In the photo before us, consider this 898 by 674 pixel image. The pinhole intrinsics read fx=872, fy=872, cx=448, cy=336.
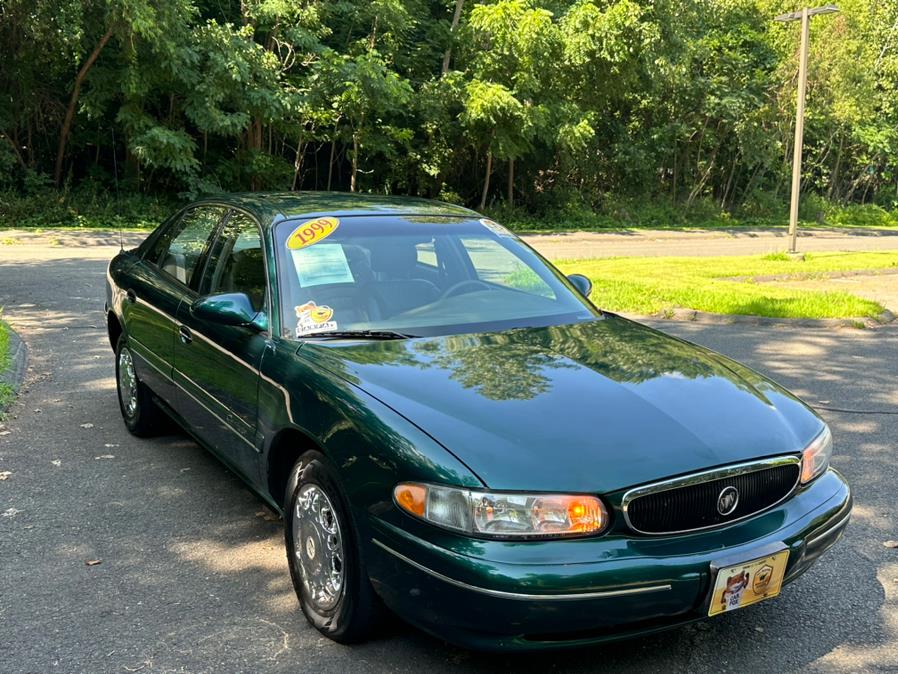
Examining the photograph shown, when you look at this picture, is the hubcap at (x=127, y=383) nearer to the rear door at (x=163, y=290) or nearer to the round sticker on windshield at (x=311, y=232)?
the rear door at (x=163, y=290)

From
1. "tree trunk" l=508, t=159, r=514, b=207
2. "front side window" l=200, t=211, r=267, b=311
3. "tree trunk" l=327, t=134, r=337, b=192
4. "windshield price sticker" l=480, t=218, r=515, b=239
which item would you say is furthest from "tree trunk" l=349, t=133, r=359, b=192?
"front side window" l=200, t=211, r=267, b=311

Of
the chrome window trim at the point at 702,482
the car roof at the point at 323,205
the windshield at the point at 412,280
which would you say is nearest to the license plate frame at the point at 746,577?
the chrome window trim at the point at 702,482

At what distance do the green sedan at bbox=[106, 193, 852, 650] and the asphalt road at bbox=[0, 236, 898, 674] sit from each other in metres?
0.29

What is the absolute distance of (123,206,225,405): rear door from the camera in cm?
479

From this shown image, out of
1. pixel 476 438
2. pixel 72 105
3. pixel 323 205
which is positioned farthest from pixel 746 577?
pixel 72 105

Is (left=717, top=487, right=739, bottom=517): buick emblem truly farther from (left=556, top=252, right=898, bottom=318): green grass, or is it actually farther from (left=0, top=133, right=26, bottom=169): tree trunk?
(left=0, top=133, right=26, bottom=169): tree trunk

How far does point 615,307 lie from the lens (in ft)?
35.3

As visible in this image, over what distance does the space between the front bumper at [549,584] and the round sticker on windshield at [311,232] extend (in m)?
1.71

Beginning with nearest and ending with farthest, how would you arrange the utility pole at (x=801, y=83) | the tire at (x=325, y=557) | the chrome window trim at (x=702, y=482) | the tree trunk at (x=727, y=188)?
the chrome window trim at (x=702, y=482) < the tire at (x=325, y=557) < the utility pole at (x=801, y=83) < the tree trunk at (x=727, y=188)

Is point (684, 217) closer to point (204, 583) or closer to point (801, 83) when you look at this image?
point (801, 83)

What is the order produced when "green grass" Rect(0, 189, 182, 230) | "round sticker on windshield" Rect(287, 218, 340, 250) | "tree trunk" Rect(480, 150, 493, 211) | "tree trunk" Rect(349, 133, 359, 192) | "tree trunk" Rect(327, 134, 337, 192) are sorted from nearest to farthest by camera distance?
1. "round sticker on windshield" Rect(287, 218, 340, 250)
2. "green grass" Rect(0, 189, 182, 230)
3. "tree trunk" Rect(349, 133, 359, 192)
4. "tree trunk" Rect(327, 134, 337, 192)
5. "tree trunk" Rect(480, 150, 493, 211)

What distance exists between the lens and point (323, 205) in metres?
4.48

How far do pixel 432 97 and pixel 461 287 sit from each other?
2231 cm

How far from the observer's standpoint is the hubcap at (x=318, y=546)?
3121mm
